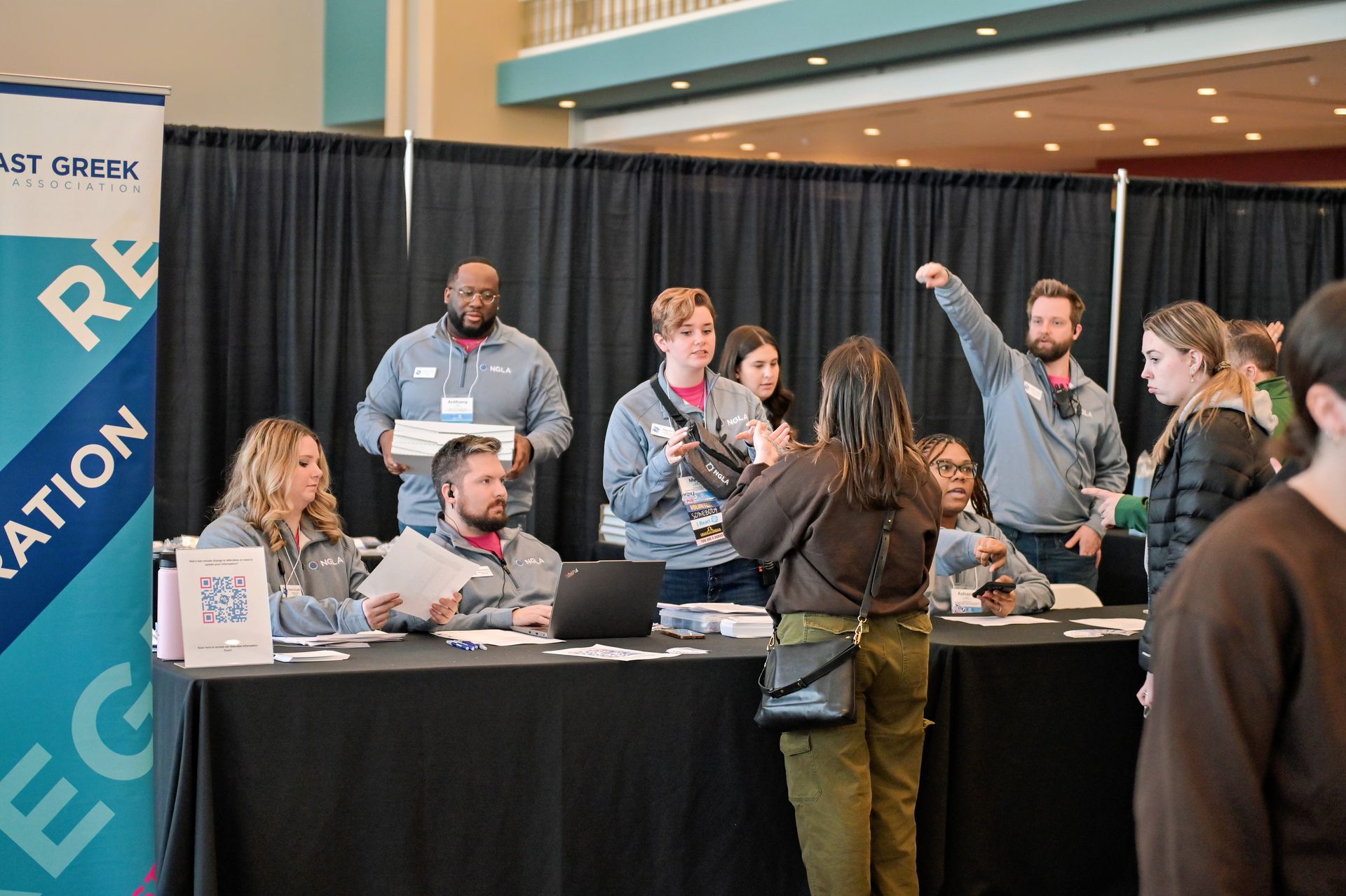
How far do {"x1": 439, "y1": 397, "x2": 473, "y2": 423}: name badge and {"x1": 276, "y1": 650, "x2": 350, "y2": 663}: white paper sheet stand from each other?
5.75 ft

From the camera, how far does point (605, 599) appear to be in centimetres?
330

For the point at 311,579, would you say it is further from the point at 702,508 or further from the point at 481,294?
the point at 481,294

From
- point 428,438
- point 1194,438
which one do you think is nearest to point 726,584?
point 428,438

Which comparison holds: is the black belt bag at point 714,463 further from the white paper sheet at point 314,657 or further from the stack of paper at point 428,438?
the white paper sheet at point 314,657

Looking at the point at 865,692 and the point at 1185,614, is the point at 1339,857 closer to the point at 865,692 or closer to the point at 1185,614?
the point at 1185,614

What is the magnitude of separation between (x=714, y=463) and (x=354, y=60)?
7.23m

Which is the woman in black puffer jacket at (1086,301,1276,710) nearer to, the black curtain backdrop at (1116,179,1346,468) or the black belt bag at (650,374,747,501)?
the black belt bag at (650,374,747,501)

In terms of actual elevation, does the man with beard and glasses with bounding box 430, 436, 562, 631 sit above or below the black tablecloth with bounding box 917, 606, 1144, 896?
above

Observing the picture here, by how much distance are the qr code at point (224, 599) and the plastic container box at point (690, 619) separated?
1123 mm

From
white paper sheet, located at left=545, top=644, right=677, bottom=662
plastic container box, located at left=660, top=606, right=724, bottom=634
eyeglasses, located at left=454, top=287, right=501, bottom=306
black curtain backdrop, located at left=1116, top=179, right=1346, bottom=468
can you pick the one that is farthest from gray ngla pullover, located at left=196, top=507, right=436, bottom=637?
black curtain backdrop, located at left=1116, top=179, right=1346, bottom=468

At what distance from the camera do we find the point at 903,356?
6578mm

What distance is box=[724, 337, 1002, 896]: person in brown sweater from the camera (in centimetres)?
276

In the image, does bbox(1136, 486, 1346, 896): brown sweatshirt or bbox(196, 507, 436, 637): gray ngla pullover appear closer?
bbox(1136, 486, 1346, 896): brown sweatshirt

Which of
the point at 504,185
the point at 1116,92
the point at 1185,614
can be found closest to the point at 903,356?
the point at 504,185
